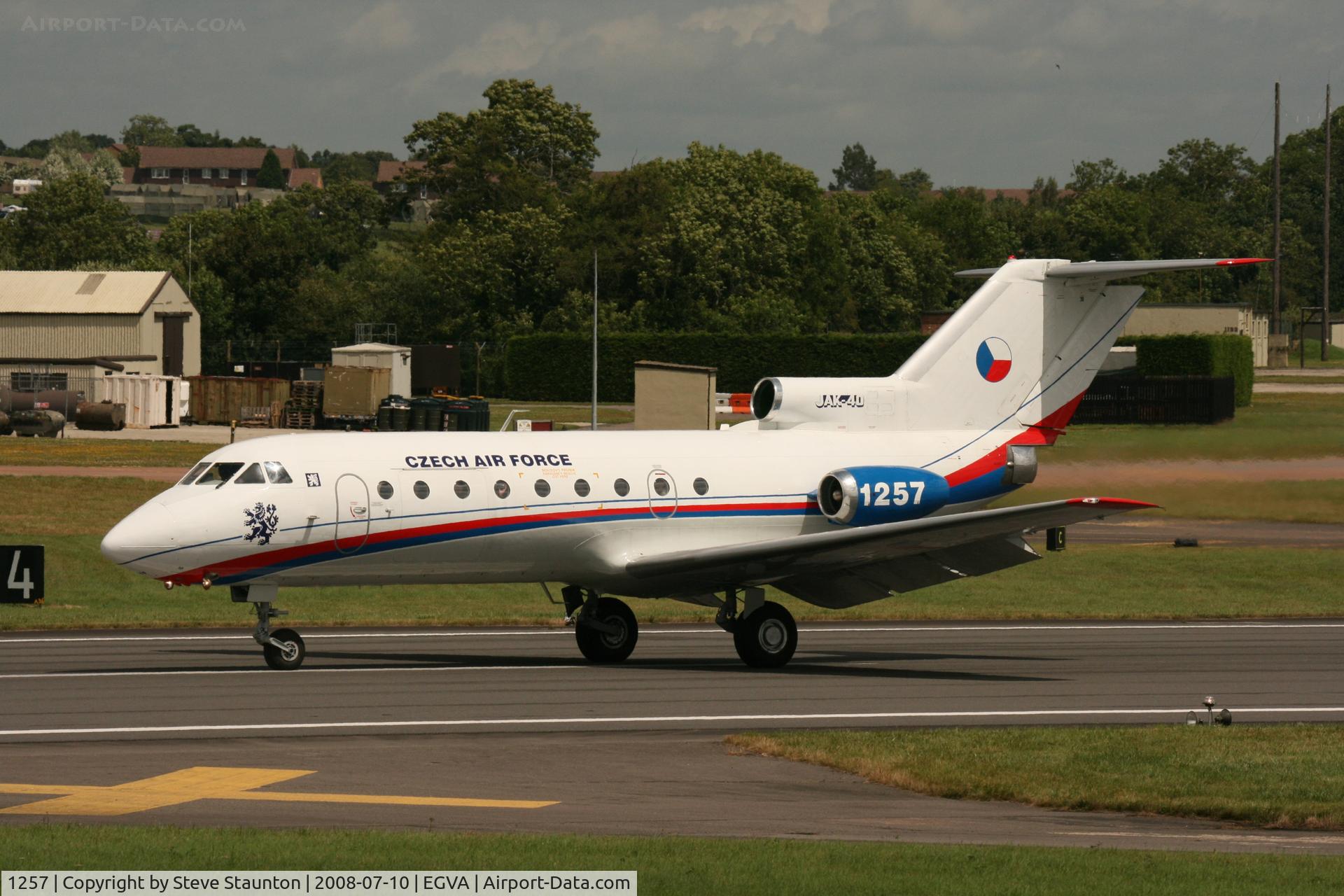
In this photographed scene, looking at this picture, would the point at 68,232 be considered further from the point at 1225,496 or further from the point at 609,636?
the point at 609,636

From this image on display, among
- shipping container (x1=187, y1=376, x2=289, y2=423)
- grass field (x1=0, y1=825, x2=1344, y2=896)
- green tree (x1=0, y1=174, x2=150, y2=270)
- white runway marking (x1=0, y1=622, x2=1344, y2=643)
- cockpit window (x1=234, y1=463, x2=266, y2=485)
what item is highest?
green tree (x1=0, y1=174, x2=150, y2=270)

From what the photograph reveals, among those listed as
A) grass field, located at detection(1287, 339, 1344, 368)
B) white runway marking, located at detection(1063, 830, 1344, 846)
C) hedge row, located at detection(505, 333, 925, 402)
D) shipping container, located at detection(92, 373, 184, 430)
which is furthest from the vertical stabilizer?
grass field, located at detection(1287, 339, 1344, 368)

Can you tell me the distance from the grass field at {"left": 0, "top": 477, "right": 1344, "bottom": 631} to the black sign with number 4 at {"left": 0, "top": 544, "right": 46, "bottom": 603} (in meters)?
0.32

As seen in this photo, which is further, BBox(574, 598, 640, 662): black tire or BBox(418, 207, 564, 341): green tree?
BBox(418, 207, 564, 341): green tree

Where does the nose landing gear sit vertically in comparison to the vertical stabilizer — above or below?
below

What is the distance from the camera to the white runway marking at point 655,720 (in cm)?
2228

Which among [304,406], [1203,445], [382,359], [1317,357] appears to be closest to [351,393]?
[304,406]

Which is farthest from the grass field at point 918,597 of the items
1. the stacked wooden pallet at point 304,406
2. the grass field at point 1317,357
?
the grass field at point 1317,357

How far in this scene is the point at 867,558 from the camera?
28.5 meters

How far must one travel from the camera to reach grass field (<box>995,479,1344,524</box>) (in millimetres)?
37500

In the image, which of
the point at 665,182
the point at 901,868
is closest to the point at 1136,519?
the point at 901,868

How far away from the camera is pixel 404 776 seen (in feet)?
63.4

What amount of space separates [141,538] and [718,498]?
31.1ft

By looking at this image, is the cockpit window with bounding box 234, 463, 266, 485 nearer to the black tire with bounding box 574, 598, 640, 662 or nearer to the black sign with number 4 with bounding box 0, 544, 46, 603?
the black tire with bounding box 574, 598, 640, 662
